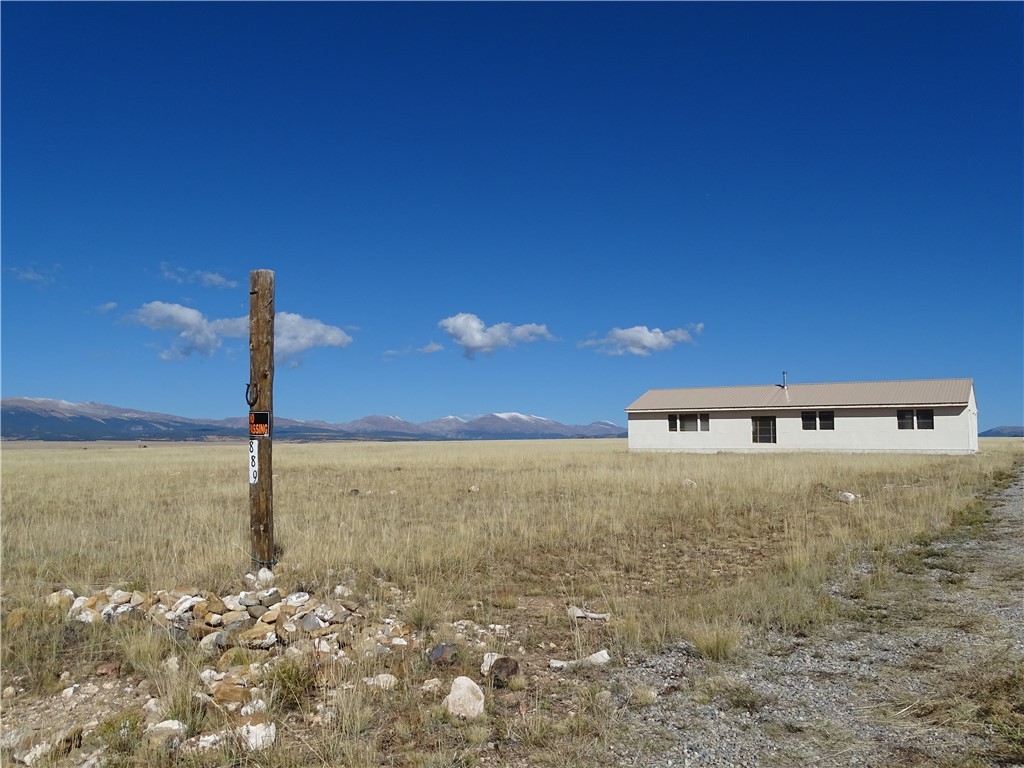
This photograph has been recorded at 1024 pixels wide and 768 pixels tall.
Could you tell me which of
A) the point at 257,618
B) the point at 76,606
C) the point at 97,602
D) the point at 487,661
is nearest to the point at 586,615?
the point at 487,661

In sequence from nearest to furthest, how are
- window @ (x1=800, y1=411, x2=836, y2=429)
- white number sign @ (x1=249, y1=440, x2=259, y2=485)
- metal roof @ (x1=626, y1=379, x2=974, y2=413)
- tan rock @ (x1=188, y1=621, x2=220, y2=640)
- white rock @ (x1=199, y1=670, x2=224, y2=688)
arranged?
white rock @ (x1=199, y1=670, x2=224, y2=688) → tan rock @ (x1=188, y1=621, x2=220, y2=640) → white number sign @ (x1=249, y1=440, x2=259, y2=485) → metal roof @ (x1=626, y1=379, x2=974, y2=413) → window @ (x1=800, y1=411, x2=836, y2=429)

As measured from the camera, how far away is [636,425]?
130ft

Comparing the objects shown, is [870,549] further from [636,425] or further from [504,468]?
[636,425]

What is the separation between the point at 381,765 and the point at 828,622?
421 cm

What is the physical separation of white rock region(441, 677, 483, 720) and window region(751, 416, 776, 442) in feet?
113

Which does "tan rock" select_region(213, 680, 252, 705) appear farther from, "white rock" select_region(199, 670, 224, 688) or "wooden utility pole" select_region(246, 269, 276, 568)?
"wooden utility pole" select_region(246, 269, 276, 568)

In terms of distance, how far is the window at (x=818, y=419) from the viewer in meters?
34.0

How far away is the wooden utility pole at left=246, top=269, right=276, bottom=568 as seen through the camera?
7.77 m

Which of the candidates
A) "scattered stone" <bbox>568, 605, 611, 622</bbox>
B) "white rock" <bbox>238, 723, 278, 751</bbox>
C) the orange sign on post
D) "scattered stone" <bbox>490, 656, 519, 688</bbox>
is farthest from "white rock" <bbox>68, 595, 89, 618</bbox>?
"scattered stone" <bbox>568, 605, 611, 622</bbox>

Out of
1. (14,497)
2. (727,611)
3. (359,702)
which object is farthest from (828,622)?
(14,497)

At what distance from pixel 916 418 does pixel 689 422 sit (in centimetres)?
1146

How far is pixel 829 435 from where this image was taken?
3388 cm

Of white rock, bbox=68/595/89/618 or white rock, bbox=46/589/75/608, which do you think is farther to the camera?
white rock, bbox=46/589/75/608

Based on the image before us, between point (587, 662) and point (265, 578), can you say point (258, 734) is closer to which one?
point (587, 662)
